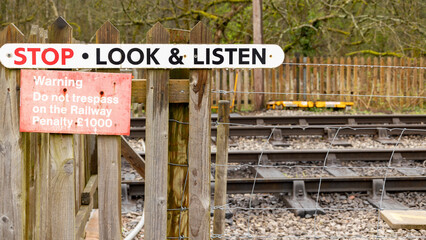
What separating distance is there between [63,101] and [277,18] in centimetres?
1862

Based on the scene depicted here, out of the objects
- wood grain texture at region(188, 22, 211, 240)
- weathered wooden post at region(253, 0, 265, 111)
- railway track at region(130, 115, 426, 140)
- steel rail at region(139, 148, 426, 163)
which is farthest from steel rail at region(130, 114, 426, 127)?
wood grain texture at region(188, 22, 211, 240)

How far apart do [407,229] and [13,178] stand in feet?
14.0

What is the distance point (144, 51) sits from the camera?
3.43 meters

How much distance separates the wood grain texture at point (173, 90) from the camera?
352 cm

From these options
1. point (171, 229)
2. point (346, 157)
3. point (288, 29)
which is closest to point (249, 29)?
point (288, 29)

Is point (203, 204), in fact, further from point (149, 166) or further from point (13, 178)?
point (13, 178)

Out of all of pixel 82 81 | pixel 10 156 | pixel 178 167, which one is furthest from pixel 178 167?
pixel 10 156

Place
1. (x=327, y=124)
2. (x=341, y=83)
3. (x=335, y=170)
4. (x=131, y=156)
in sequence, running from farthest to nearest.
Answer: (x=341, y=83) < (x=327, y=124) < (x=335, y=170) < (x=131, y=156)

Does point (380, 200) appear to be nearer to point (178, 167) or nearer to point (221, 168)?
point (221, 168)

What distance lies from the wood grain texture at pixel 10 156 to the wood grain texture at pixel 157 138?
844 mm

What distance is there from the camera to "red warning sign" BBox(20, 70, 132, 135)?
337 centimetres

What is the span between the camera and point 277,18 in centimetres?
2119

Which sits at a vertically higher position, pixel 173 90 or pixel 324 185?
pixel 173 90

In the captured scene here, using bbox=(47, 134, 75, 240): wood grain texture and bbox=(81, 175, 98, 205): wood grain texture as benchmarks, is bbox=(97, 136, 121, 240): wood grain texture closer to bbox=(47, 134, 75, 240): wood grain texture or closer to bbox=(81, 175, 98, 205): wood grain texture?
bbox=(47, 134, 75, 240): wood grain texture
